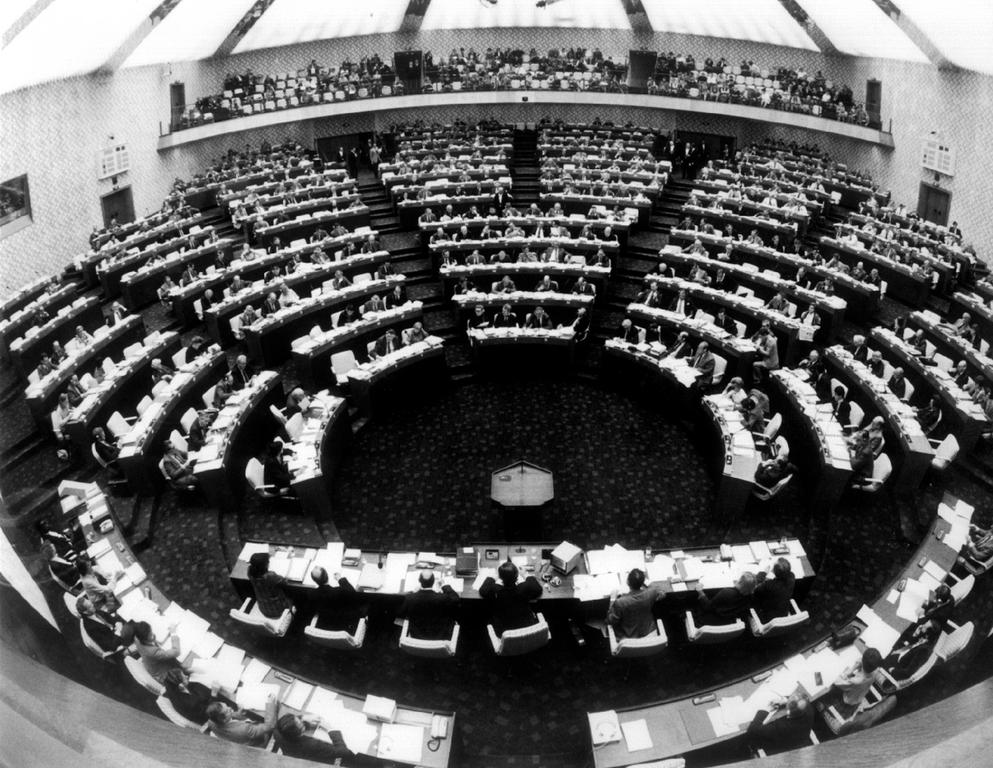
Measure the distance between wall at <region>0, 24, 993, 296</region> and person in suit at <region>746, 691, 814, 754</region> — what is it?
1750cm

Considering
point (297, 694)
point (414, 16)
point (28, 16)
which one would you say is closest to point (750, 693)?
point (297, 694)

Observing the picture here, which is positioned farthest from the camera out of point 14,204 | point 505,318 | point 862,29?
point 862,29

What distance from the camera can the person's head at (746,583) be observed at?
7473 millimetres

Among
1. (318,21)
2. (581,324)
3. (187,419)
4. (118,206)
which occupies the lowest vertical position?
(187,419)

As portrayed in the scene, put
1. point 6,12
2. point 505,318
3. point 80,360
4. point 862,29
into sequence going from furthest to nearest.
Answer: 1. point 862,29
2. point 505,318
3. point 80,360
4. point 6,12

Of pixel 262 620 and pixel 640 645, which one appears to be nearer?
pixel 640 645

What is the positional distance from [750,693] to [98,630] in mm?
7219

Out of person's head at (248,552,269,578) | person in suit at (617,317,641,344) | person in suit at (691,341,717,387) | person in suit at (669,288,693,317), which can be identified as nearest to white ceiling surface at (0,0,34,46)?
person's head at (248,552,269,578)

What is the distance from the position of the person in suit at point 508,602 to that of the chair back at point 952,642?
4352 mm

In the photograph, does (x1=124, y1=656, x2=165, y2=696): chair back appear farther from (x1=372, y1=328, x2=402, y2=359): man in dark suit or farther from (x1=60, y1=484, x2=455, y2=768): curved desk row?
(x1=372, y1=328, x2=402, y2=359): man in dark suit

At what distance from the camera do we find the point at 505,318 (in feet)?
47.0

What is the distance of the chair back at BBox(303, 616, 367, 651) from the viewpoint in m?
7.49

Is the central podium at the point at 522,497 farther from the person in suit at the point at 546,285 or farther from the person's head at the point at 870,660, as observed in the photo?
the person in suit at the point at 546,285

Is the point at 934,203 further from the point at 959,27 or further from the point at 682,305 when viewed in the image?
the point at 682,305
